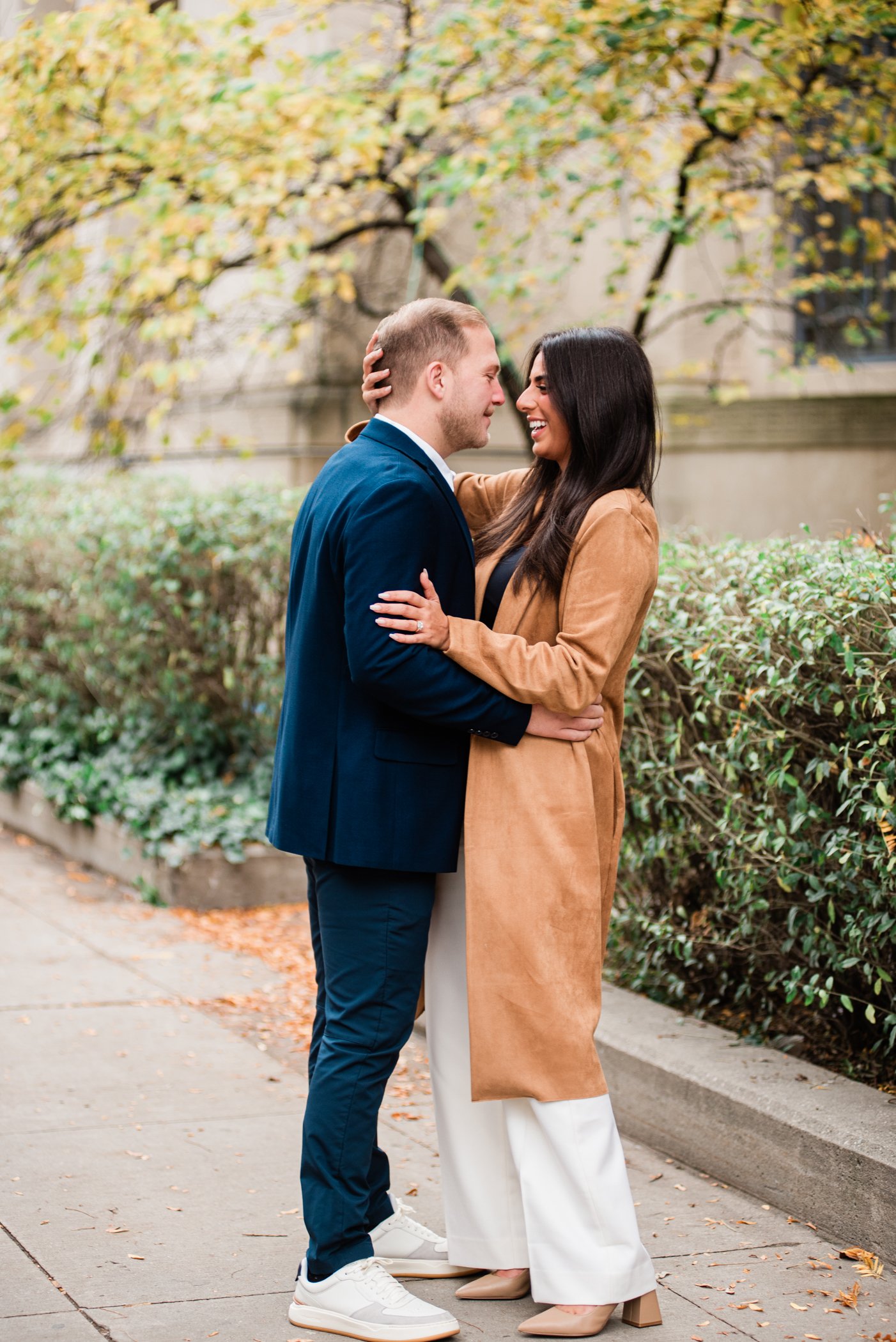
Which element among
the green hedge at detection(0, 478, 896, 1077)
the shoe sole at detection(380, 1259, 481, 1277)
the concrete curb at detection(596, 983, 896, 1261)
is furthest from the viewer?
the green hedge at detection(0, 478, 896, 1077)

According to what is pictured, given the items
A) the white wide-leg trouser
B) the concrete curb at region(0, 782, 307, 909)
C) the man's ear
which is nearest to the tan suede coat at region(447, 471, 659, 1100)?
the white wide-leg trouser

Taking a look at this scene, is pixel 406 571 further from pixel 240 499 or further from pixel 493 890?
pixel 240 499

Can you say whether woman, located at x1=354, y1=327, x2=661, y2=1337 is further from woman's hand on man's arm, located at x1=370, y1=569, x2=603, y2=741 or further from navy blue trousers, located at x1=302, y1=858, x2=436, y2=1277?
navy blue trousers, located at x1=302, y1=858, x2=436, y2=1277

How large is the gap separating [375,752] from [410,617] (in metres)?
0.30

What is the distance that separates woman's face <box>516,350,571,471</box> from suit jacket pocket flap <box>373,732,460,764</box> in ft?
2.13

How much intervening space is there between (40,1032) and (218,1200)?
1.54 metres

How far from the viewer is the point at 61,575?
308 inches

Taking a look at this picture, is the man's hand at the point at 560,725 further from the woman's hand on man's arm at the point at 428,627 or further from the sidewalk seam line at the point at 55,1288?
the sidewalk seam line at the point at 55,1288

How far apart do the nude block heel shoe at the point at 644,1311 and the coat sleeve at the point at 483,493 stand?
5.79 ft

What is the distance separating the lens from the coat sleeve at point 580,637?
2.95 meters

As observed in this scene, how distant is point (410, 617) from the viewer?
2.90 meters

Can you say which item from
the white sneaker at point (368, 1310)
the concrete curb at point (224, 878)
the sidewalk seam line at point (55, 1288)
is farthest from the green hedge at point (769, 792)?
the concrete curb at point (224, 878)

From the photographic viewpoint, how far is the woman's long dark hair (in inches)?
121

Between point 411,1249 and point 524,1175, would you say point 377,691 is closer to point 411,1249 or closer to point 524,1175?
point 524,1175
